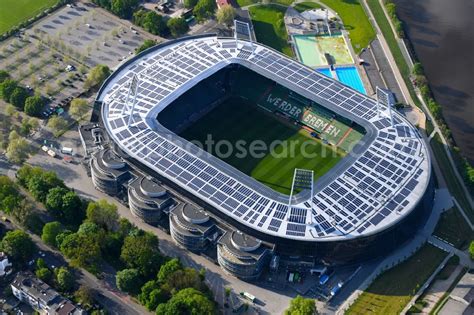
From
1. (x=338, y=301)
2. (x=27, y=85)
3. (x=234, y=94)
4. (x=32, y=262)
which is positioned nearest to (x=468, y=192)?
(x=338, y=301)

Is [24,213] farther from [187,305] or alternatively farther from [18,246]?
[187,305]

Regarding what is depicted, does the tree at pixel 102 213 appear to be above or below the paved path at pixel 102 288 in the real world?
above

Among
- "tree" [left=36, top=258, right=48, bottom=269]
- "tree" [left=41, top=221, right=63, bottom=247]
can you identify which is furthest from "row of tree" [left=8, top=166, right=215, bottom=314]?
"tree" [left=36, top=258, right=48, bottom=269]

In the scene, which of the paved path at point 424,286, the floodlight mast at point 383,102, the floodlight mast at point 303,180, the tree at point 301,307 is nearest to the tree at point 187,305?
the tree at point 301,307

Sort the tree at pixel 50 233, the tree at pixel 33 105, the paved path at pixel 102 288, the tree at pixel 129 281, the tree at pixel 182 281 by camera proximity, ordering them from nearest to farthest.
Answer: the tree at pixel 182 281
the paved path at pixel 102 288
the tree at pixel 129 281
the tree at pixel 50 233
the tree at pixel 33 105

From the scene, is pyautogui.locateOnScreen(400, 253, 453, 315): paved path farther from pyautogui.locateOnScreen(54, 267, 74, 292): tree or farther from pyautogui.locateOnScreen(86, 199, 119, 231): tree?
pyautogui.locateOnScreen(54, 267, 74, 292): tree

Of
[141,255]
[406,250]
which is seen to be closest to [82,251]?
[141,255]

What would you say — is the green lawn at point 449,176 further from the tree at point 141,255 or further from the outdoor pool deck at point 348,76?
the tree at point 141,255
